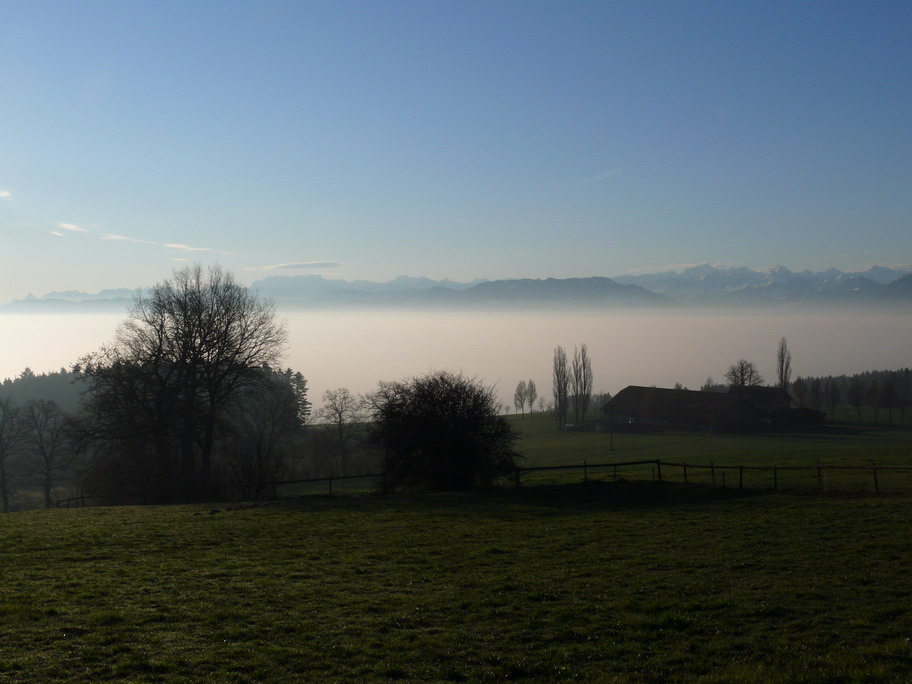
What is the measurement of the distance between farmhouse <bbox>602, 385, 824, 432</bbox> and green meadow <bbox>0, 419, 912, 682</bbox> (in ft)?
237

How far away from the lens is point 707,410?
96438 millimetres

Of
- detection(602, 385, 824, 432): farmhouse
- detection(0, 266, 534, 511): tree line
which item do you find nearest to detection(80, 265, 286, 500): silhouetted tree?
detection(0, 266, 534, 511): tree line

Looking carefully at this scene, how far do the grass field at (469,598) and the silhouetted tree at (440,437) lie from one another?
13818 millimetres

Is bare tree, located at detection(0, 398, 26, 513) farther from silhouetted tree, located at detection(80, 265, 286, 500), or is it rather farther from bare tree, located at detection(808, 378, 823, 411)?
bare tree, located at detection(808, 378, 823, 411)

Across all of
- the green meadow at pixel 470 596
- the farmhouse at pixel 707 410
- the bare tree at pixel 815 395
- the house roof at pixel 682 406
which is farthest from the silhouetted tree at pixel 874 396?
the green meadow at pixel 470 596

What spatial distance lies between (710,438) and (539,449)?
20.4 m

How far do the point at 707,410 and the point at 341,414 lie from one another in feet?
166

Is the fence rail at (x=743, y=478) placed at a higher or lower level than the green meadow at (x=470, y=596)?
lower

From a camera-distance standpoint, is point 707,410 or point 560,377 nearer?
point 707,410

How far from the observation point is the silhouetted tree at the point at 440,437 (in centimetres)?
3866

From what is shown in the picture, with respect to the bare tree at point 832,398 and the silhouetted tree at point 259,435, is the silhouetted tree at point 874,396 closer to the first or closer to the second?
the bare tree at point 832,398

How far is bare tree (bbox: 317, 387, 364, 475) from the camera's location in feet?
237

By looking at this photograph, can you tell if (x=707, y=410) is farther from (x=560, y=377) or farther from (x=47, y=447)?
(x=47, y=447)

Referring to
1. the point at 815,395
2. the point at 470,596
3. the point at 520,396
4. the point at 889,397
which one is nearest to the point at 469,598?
the point at 470,596
